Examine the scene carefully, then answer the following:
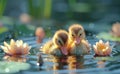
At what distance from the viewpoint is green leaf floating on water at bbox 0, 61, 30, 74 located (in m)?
7.45

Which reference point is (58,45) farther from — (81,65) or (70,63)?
(81,65)

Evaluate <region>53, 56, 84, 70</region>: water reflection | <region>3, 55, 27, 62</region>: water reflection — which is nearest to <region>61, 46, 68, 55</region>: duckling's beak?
<region>53, 56, 84, 70</region>: water reflection

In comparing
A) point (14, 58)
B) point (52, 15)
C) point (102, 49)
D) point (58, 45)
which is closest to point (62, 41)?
point (58, 45)

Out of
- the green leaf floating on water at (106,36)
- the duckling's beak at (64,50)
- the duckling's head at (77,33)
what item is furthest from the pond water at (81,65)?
the green leaf floating on water at (106,36)

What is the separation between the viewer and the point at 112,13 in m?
12.5

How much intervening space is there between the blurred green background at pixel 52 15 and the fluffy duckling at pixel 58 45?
1.31 m

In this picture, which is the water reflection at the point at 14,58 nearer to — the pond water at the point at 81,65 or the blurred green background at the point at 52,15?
the pond water at the point at 81,65

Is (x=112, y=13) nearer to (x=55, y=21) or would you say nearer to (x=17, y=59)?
(x=55, y=21)

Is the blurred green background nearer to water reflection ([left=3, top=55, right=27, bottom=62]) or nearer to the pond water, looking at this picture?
water reflection ([left=3, top=55, right=27, bottom=62])

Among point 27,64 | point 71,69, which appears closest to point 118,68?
point 71,69

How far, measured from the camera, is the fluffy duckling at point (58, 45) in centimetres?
866

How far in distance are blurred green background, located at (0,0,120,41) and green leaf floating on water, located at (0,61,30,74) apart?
2.26 meters

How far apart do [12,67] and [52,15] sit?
4.95 m

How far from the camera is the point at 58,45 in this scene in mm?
8773
